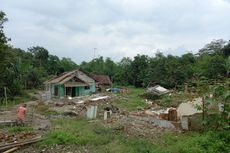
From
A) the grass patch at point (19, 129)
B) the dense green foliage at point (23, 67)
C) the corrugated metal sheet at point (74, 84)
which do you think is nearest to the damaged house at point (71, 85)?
the corrugated metal sheet at point (74, 84)

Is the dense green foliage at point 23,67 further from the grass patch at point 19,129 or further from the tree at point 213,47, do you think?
the tree at point 213,47

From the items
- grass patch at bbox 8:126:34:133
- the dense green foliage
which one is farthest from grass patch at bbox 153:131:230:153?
the dense green foliage

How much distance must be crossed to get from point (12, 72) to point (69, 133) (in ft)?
75.7

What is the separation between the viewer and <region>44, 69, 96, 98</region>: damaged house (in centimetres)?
3386

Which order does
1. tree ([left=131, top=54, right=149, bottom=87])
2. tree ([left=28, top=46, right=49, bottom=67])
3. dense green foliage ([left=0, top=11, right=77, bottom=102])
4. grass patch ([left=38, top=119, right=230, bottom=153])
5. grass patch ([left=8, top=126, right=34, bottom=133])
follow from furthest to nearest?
tree ([left=28, top=46, right=49, bottom=67]) → tree ([left=131, top=54, right=149, bottom=87]) → dense green foliage ([left=0, top=11, right=77, bottom=102]) → grass patch ([left=8, top=126, right=34, bottom=133]) → grass patch ([left=38, top=119, right=230, bottom=153])

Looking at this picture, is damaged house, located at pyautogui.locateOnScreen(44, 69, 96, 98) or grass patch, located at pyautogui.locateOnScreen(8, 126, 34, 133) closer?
grass patch, located at pyautogui.locateOnScreen(8, 126, 34, 133)

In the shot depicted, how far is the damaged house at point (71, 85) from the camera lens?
33.9 m

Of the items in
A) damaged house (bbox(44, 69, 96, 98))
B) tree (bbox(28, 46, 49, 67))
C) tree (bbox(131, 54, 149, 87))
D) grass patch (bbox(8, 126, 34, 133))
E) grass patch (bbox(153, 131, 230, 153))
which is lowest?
grass patch (bbox(8, 126, 34, 133))

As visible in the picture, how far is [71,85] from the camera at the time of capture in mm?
33969

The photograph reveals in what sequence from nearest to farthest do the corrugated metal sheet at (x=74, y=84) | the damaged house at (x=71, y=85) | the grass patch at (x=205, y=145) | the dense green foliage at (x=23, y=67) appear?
the grass patch at (x=205, y=145)
the dense green foliage at (x=23, y=67)
the corrugated metal sheet at (x=74, y=84)
the damaged house at (x=71, y=85)

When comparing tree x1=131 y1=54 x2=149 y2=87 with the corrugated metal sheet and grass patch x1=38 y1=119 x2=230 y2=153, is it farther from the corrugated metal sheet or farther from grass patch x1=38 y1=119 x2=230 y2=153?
grass patch x1=38 y1=119 x2=230 y2=153

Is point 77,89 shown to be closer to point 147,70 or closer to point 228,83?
point 147,70

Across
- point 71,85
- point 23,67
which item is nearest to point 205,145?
point 71,85

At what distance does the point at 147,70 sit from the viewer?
165ft
